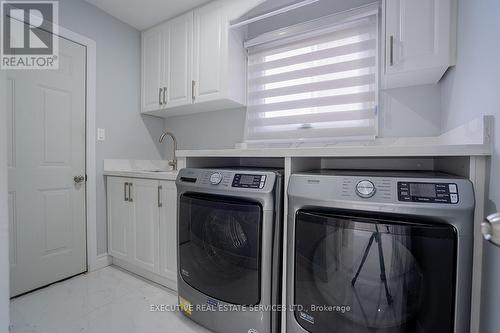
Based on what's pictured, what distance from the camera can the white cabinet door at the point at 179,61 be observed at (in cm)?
209

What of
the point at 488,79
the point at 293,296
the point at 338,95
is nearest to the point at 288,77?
the point at 338,95

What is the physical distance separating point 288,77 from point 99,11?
1.90 m

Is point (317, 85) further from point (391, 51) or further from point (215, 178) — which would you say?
point (215, 178)

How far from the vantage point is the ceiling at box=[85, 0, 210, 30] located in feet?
6.58

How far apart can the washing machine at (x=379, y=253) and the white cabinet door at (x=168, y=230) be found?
984 mm

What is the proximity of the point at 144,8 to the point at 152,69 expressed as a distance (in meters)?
0.53

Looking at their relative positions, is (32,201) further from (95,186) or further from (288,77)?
(288,77)

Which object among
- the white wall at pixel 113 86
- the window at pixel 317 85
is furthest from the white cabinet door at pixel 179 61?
the window at pixel 317 85

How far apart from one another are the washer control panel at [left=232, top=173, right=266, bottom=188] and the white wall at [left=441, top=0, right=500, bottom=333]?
2.64 ft

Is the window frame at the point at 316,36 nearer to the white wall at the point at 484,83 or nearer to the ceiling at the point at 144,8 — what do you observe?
the white wall at the point at 484,83

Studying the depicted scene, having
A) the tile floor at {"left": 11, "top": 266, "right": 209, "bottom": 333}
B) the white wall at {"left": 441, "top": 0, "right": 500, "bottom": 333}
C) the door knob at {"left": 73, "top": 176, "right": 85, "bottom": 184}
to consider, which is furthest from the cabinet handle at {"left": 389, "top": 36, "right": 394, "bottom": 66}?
the door knob at {"left": 73, "top": 176, "right": 85, "bottom": 184}

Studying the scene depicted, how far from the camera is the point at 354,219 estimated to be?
0.83m

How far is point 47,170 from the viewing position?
5.90 feet

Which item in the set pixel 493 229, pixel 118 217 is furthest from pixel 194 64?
pixel 493 229
